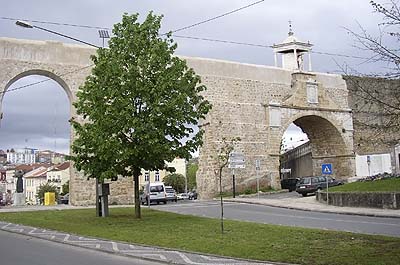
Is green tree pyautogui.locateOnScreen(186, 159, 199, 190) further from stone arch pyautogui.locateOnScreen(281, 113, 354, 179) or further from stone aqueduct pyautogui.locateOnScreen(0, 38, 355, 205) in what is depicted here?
stone aqueduct pyautogui.locateOnScreen(0, 38, 355, 205)

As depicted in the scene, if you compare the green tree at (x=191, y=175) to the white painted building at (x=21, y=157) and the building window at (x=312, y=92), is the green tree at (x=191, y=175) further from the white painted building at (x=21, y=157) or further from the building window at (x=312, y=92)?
the white painted building at (x=21, y=157)

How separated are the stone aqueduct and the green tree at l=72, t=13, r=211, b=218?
14.2m

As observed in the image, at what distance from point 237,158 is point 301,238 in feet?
15.0

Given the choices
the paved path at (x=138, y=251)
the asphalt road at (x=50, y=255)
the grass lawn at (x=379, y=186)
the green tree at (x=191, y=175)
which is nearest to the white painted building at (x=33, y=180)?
the green tree at (x=191, y=175)

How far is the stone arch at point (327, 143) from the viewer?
4878 centimetres

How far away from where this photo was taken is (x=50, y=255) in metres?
12.8

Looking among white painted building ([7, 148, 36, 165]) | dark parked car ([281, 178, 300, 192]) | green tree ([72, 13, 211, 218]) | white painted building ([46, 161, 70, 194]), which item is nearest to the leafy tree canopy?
green tree ([72, 13, 211, 218])

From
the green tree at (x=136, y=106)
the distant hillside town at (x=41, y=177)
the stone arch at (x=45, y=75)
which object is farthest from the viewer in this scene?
the distant hillside town at (x=41, y=177)

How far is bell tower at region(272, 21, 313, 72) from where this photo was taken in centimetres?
5053

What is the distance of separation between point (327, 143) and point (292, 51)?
937cm

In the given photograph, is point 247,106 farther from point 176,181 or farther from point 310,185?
point 176,181

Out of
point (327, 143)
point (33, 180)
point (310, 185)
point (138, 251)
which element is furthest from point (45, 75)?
point (33, 180)

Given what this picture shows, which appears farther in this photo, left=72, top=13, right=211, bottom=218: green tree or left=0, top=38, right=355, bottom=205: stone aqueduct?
left=0, top=38, right=355, bottom=205: stone aqueduct

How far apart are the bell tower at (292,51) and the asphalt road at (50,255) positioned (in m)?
38.5
